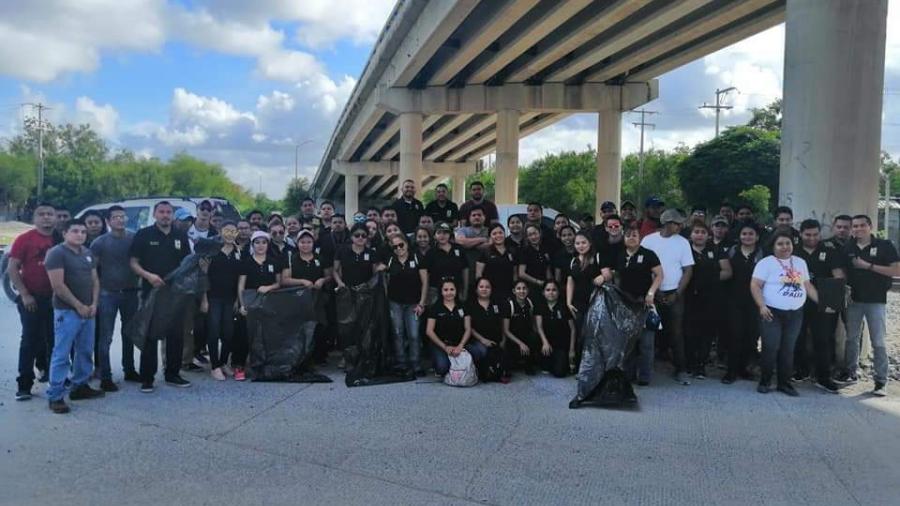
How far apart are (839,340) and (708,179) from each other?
35.6m

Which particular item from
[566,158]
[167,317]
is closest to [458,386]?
[167,317]

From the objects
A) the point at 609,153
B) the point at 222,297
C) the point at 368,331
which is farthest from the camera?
the point at 609,153

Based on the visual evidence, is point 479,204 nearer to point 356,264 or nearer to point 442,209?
point 442,209

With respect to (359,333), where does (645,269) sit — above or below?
above

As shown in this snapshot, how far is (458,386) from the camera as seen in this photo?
23.6 feet

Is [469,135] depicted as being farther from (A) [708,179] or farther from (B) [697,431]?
(B) [697,431]

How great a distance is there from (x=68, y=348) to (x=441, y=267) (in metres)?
3.79

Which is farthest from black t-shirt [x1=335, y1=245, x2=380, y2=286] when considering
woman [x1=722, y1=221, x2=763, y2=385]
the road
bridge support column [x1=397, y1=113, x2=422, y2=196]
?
bridge support column [x1=397, y1=113, x2=422, y2=196]

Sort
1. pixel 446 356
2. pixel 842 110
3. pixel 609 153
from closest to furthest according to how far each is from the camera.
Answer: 1. pixel 446 356
2. pixel 842 110
3. pixel 609 153

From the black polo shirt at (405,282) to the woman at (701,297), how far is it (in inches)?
118

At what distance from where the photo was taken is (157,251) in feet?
23.5

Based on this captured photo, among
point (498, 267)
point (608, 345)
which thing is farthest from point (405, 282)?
point (608, 345)

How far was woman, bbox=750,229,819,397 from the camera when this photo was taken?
698 centimetres

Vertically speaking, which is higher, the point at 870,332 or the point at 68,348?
the point at 870,332
